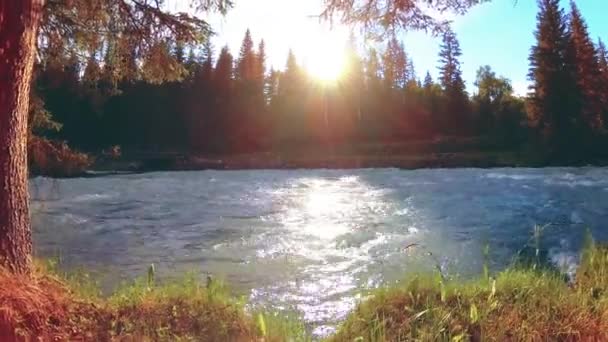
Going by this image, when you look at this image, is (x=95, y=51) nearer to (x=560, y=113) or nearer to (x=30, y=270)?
(x=30, y=270)

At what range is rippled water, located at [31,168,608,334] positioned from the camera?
25.3 feet

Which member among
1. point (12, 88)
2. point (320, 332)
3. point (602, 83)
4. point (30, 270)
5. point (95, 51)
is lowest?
point (320, 332)

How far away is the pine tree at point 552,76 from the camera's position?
135 feet

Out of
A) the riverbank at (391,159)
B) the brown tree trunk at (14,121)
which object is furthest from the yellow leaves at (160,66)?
the riverbank at (391,159)

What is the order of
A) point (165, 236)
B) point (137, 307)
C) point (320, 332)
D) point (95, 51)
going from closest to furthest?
1. point (137, 307)
2. point (320, 332)
3. point (95, 51)
4. point (165, 236)

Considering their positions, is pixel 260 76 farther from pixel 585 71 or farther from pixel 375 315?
pixel 375 315

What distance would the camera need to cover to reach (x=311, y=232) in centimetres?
1160

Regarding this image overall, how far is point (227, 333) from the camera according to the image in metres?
3.78

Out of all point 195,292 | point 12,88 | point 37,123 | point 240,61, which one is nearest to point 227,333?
point 195,292

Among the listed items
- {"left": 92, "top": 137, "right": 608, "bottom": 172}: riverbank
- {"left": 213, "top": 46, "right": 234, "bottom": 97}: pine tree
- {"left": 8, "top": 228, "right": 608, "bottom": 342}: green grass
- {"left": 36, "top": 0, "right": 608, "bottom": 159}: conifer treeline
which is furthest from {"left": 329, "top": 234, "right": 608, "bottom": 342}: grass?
{"left": 213, "top": 46, "right": 234, "bottom": 97}: pine tree

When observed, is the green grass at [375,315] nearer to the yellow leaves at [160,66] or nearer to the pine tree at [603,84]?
the yellow leaves at [160,66]

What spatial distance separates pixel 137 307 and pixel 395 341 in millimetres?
2035

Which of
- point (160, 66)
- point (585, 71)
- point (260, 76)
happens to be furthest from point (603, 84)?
point (160, 66)

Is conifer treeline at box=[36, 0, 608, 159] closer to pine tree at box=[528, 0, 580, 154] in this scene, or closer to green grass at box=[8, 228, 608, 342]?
pine tree at box=[528, 0, 580, 154]
